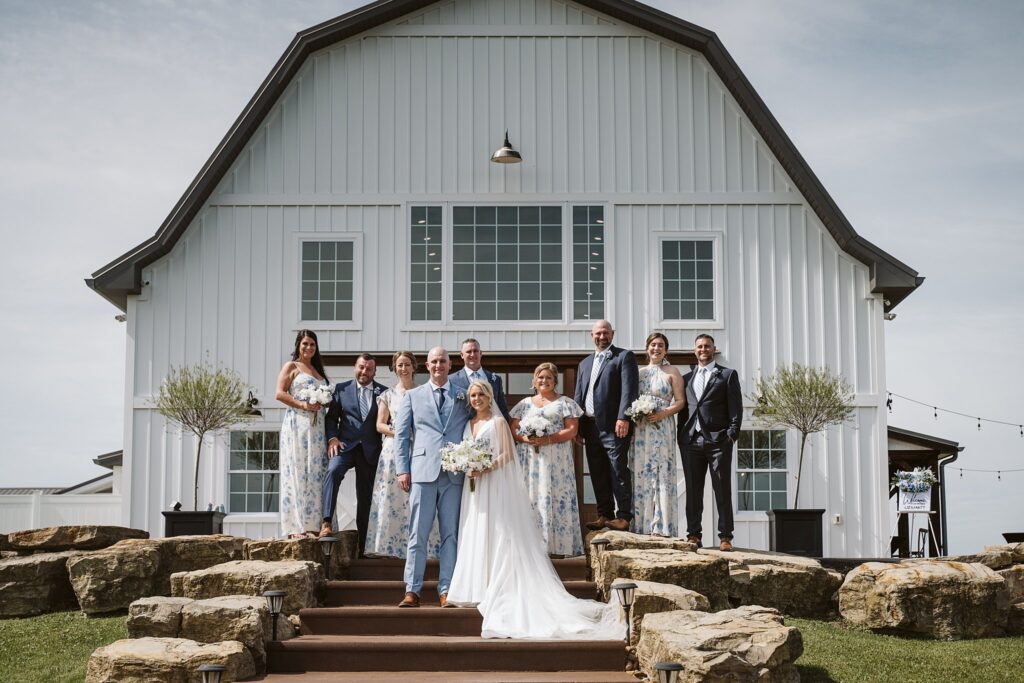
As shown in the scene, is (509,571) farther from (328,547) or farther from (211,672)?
(211,672)

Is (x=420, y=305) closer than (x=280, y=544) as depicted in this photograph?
No

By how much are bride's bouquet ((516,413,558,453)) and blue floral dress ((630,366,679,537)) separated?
3.25 feet

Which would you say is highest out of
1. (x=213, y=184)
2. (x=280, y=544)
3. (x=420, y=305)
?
(x=213, y=184)

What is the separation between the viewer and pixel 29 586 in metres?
12.1

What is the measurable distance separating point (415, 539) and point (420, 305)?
22.4 feet

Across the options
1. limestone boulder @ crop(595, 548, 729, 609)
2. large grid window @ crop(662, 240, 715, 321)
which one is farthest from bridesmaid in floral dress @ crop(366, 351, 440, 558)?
large grid window @ crop(662, 240, 715, 321)

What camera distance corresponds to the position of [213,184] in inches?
641

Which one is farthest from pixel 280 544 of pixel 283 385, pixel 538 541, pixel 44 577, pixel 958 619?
pixel 958 619

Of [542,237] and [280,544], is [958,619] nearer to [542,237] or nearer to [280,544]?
[280,544]

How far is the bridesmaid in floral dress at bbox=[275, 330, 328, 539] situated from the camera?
35.4 feet

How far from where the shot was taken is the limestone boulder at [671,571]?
31.2ft

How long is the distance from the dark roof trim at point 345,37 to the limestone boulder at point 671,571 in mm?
7352

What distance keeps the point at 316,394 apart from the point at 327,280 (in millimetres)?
5709

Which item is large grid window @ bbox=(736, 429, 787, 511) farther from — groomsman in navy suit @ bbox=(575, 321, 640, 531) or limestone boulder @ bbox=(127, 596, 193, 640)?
limestone boulder @ bbox=(127, 596, 193, 640)
